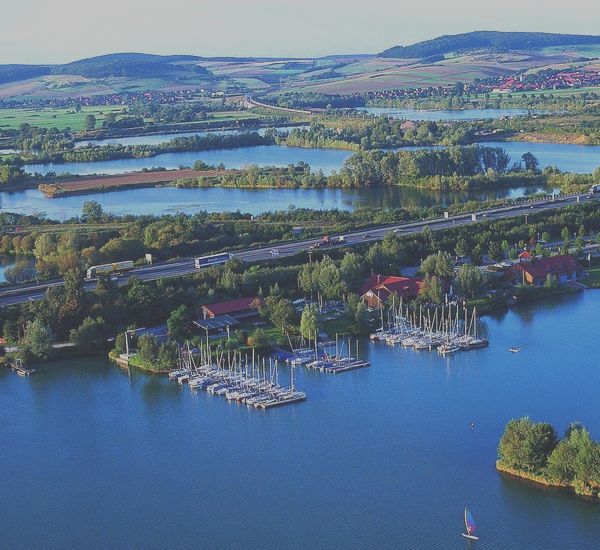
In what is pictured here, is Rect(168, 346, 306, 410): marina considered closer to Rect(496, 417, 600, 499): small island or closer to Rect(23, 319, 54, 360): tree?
Rect(23, 319, 54, 360): tree

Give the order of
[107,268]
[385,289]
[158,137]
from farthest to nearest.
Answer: [158,137] → [107,268] → [385,289]

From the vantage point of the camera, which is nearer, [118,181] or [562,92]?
[118,181]

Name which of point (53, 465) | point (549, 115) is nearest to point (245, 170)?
point (549, 115)

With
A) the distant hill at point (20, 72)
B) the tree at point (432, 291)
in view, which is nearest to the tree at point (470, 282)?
the tree at point (432, 291)

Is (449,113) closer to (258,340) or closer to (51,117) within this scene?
(51,117)

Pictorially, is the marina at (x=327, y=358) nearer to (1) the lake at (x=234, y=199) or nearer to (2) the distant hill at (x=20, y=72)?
(1) the lake at (x=234, y=199)

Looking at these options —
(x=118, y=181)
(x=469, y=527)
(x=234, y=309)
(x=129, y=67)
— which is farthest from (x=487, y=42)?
(x=469, y=527)
